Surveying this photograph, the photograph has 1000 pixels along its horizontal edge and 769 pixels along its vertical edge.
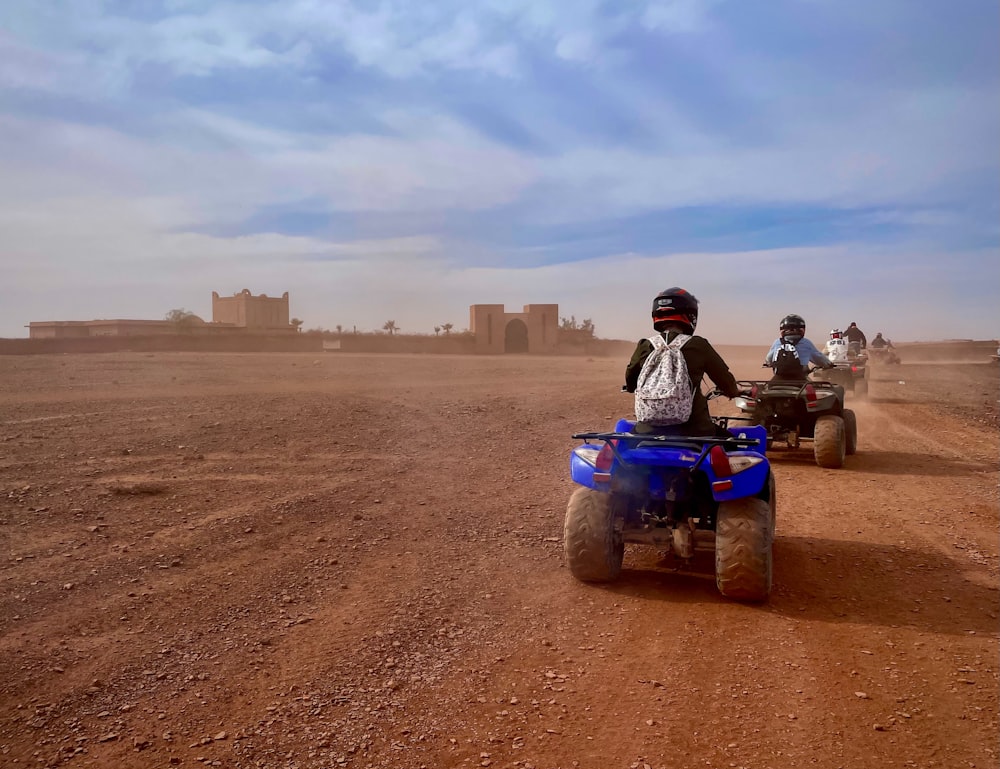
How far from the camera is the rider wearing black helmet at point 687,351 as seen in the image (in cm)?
Answer: 517

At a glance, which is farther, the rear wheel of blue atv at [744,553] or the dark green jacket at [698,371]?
the dark green jacket at [698,371]

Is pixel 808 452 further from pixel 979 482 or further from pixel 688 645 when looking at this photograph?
pixel 688 645

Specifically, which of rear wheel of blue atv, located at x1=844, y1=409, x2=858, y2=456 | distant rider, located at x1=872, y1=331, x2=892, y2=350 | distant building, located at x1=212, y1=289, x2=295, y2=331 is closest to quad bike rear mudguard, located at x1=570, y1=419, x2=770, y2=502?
rear wheel of blue atv, located at x1=844, y1=409, x2=858, y2=456

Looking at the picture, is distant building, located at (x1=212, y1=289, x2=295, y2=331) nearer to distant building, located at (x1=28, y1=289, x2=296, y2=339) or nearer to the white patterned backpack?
distant building, located at (x1=28, y1=289, x2=296, y2=339)

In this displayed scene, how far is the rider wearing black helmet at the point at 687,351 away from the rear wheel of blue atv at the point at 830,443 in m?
5.22

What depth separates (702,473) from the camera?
503cm

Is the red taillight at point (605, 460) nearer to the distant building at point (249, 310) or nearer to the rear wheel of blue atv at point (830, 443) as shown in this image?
the rear wheel of blue atv at point (830, 443)

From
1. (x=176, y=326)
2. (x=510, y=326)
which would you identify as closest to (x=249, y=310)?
(x=176, y=326)

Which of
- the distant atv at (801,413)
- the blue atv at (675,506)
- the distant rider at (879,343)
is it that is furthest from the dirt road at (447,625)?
the distant rider at (879,343)

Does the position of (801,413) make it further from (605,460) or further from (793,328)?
(605,460)

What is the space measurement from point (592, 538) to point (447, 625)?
3.89 ft

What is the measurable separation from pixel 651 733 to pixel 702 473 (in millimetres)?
2081

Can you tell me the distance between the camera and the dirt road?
333cm

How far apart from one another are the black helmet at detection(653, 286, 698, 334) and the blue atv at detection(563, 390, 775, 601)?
2.80 feet
